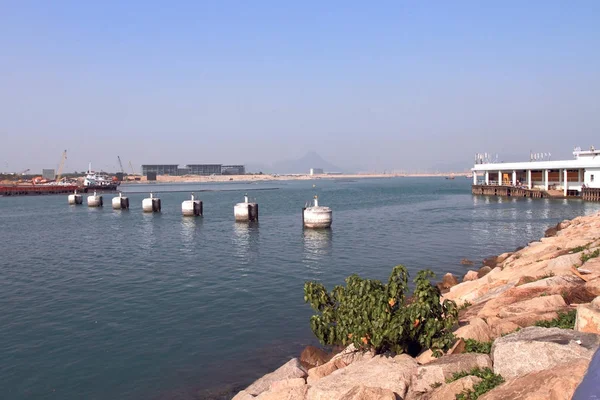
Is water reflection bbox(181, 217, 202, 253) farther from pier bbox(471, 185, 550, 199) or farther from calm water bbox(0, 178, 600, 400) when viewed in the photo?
pier bbox(471, 185, 550, 199)

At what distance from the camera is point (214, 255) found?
1463 inches

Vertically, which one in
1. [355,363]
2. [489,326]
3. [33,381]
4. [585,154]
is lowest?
[33,381]

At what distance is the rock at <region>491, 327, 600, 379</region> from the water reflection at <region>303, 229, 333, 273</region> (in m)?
21.7

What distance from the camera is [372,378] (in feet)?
34.2

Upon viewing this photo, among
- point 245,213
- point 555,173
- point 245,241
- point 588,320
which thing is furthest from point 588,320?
point 555,173

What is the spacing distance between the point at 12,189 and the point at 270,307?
147194mm

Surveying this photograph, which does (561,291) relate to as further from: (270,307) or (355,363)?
(270,307)

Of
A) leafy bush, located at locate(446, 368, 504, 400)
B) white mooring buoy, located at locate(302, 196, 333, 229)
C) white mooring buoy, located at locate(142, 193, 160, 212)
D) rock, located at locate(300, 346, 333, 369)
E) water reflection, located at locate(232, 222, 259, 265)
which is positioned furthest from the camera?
white mooring buoy, located at locate(142, 193, 160, 212)

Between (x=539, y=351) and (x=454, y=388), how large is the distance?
5.44 feet

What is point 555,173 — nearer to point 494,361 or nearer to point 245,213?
point 245,213

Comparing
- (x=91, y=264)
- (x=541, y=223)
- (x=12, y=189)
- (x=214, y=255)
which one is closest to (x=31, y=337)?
(x=91, y=264)

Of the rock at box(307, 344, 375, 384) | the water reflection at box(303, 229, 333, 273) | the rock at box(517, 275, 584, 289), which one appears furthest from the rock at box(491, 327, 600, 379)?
the water reflection at box(303, 229, 333, 273)

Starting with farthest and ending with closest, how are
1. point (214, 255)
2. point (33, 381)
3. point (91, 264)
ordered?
point (214, 255) < point (91, 264) < point (33, 381)

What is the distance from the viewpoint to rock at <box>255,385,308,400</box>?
10977mm
